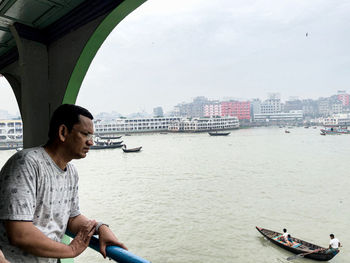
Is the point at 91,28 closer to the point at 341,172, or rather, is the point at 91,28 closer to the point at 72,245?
the point at 72,245

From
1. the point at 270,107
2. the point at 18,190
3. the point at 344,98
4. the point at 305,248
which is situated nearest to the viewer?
the point at 18,190

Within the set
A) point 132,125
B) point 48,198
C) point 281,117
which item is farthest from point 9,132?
point 281,117

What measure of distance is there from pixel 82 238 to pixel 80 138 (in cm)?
26

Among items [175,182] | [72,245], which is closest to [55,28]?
[72,245]

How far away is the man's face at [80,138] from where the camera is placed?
28.8 inches

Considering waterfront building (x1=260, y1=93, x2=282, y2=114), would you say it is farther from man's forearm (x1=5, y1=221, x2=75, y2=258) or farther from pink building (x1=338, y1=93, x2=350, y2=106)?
man's forearm (x1=5, y1=221, x2=75, y2=258)

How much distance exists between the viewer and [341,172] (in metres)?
14.1

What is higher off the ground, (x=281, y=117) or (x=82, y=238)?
(x=281, y=117)

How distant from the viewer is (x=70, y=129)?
0.73 metres

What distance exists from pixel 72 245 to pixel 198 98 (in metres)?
94.4

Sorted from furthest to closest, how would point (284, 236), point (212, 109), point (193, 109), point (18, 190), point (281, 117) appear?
point (193, 109) < point (212, 109) < point (281, 117) < point (284, 236) < point (18, 190)

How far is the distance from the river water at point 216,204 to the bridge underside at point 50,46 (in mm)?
5061

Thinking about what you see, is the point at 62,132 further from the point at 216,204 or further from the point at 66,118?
the point at 216,204

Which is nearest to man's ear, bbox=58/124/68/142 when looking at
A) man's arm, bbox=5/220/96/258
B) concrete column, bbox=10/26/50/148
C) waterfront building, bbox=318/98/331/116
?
man's arm, bbox=5/220/96/258
